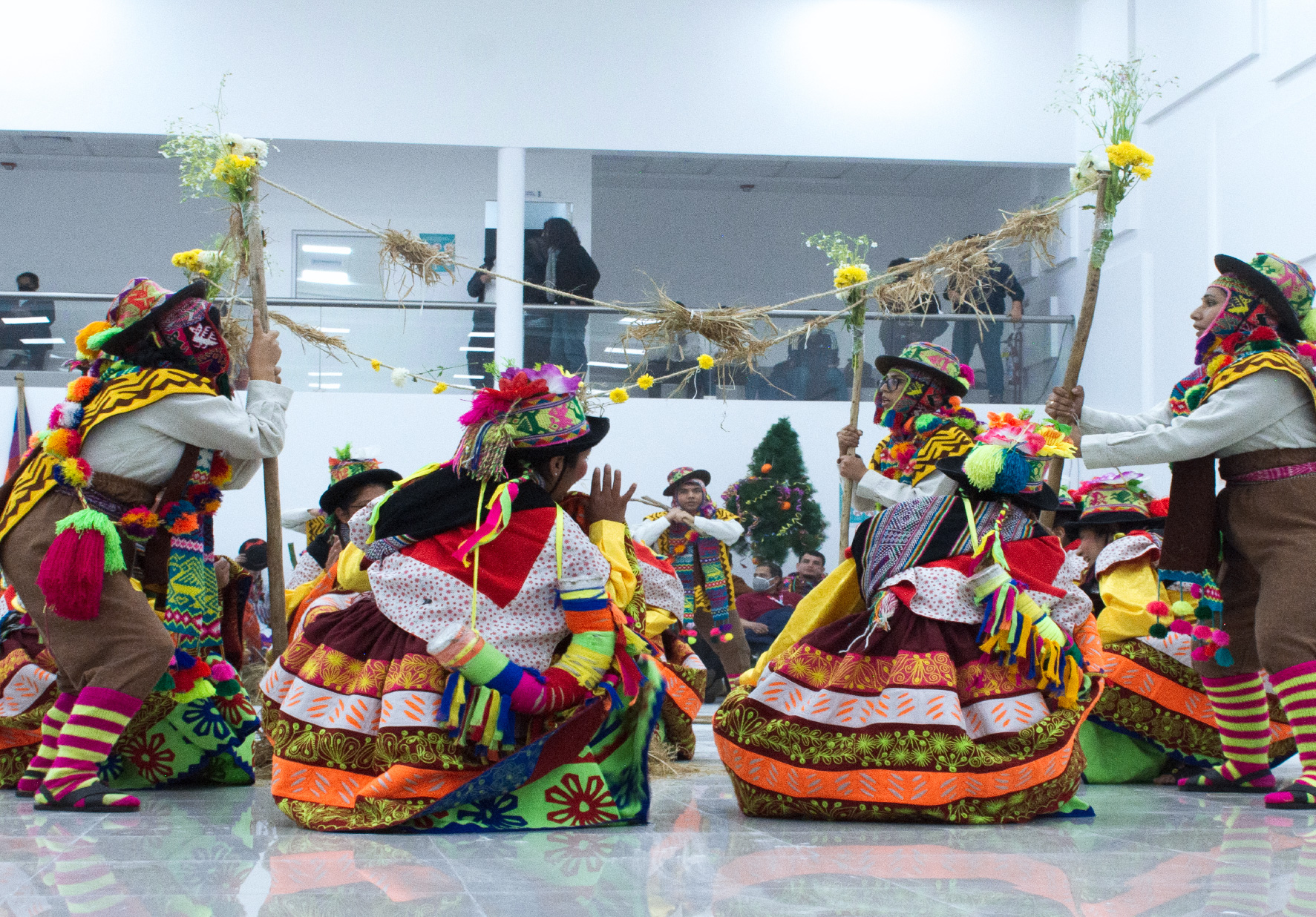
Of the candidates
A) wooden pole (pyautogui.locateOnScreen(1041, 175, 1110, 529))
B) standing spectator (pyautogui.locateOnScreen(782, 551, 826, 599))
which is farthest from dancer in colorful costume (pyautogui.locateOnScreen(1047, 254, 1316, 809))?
standing spectator (pyautogui.locateOnScreen(782, 551, 826, 599))

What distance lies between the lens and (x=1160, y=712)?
4.65 m

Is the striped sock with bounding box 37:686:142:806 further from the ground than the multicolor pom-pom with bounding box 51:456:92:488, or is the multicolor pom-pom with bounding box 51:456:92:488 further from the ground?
the multicolor pom-pom with bounding box 51:456:92:488

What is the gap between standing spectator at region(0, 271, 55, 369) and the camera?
1095cm

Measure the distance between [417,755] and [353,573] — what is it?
1008 mm

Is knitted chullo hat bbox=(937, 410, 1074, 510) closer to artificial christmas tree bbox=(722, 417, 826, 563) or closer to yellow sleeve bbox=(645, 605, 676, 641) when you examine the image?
yellow sleeve bbox=(645, 605, 676, 641)

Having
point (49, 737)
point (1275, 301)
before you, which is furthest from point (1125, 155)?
point (49, 737)

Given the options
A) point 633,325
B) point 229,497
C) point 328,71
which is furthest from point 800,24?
point 633,325

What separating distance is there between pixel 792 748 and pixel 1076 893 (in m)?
1.11

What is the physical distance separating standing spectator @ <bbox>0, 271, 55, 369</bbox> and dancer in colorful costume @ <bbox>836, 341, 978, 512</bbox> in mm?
8479

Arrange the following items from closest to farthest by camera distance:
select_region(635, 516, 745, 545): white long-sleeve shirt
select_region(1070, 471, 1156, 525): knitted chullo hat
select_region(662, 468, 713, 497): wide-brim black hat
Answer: select_region(1070, 471, 1156, 525): knitted chullo hat, select_region(635, 516, 745, 545): white long-sleeve shirt, select_region(662, 468, 713, 497): wide-brim black hat

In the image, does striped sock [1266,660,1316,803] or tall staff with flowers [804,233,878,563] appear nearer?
striped sock [1266,660,1316,803]

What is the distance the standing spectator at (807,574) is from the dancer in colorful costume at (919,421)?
593 cm

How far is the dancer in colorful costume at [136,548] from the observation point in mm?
3754

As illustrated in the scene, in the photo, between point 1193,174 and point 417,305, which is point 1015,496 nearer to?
point 417,305
